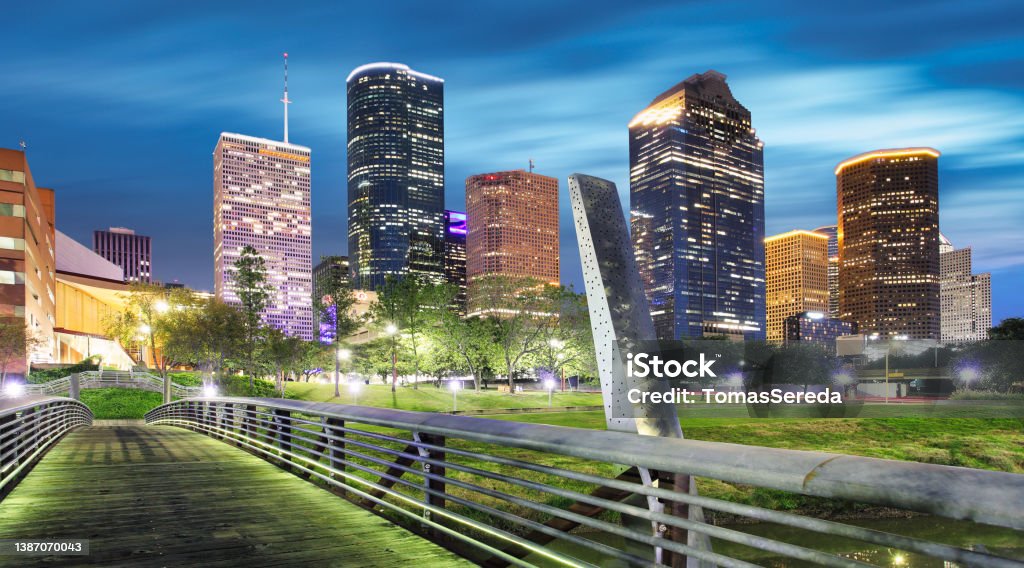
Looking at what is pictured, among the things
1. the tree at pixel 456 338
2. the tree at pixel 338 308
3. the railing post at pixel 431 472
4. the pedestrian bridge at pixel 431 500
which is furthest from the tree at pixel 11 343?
the railing post at pixel 431 472

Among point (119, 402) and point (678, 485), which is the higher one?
point (678, 485)

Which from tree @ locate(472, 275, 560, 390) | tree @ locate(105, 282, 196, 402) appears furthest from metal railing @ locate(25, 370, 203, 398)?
tree @ locate(472, 275, 560, 390)

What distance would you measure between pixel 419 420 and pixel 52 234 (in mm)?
107410

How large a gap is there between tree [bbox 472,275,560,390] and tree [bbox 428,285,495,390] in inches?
65.4

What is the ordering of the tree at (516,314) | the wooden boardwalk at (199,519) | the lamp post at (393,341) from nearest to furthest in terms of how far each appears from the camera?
1. the wooden boardwalk at (199,519)
2. the lamp post at (393,341)
3. the tree at (516,314)

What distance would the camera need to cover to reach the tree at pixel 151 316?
214 feet

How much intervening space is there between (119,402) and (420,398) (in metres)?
20.8

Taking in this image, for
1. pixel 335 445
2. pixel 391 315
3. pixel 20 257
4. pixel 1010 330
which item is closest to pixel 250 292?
pixel 391 315

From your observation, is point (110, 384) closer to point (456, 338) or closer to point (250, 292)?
point (250, 292)

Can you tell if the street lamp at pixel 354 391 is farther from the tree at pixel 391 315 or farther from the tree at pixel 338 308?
the tree at pixel 391 315

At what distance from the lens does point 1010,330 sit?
74312 millimetres

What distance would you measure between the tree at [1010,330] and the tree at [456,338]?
161ft

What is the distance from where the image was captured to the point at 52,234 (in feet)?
318

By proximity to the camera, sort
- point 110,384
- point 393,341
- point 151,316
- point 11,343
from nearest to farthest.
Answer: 1. point 11,343
2. point 110,384
3. point 393,341
4. point 151,316
